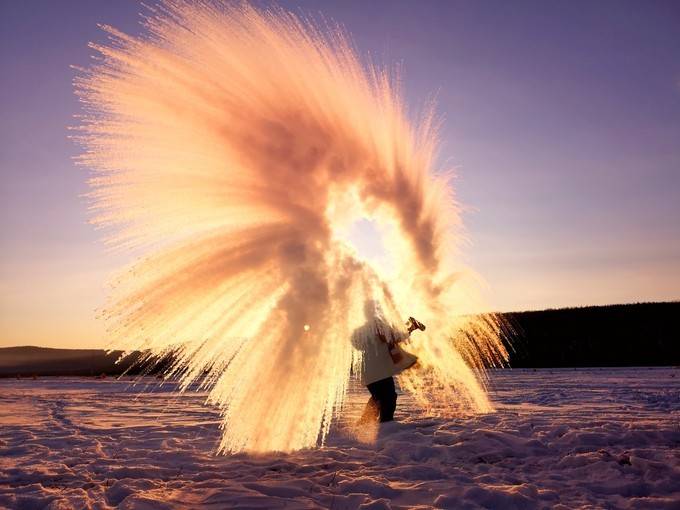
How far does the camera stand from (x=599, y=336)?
25.3 metres

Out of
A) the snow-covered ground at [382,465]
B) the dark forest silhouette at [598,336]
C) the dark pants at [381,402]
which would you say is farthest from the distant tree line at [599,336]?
the snow-covered ground at [382,465]

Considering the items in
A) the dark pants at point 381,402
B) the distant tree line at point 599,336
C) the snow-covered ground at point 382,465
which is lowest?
the snow-covered ground at point 382,465

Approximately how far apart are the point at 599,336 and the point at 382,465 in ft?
75.2

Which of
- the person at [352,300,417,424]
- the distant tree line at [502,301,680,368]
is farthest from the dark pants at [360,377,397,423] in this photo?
the distant tree line at [502,301,680,368]

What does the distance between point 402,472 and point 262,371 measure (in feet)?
6.35

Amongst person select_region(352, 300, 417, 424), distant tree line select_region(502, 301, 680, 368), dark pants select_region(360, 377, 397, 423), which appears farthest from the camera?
distant tree line select_region(502, 301, 680, 368)

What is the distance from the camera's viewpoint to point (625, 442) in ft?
19.7

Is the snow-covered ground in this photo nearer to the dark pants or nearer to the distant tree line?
the dark pants

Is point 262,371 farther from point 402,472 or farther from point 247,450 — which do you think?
point 402,472

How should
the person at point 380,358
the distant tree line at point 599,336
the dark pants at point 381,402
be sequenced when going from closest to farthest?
1. the person at point 380,358
2. the dark pants at point 381,402
3. the distant tree line at point 599,336

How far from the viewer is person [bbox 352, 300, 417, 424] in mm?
7512

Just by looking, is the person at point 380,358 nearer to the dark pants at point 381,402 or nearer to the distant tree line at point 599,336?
A: the dark pants at point 381,402

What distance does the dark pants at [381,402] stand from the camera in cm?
772

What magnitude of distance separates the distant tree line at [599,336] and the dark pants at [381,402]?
15.8 m
